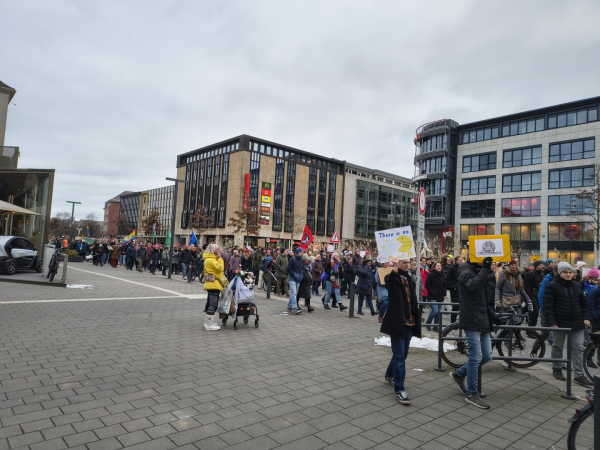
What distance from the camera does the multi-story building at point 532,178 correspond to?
4638 centimetres

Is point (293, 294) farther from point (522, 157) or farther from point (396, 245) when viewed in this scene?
point (522, 157)

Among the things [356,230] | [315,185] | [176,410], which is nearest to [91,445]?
[176,410]

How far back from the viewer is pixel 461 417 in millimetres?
4652

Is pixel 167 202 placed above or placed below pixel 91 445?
above

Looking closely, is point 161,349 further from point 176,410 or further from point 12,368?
point 176,410

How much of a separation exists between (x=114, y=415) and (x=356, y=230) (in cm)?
8617

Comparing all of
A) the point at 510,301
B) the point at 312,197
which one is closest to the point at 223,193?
the point at 312,197

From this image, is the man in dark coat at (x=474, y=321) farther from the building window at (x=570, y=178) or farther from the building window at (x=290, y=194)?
the building window at (x=290, y=194)

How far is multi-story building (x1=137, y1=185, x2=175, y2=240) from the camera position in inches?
4402

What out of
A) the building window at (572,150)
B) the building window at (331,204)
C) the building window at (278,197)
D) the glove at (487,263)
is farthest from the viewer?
the building window at (331,204)

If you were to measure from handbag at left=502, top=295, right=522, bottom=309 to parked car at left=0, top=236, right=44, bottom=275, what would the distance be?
1753cm

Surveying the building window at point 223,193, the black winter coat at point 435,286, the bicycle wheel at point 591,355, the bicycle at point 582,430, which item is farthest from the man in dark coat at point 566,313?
the building window at point 223,193

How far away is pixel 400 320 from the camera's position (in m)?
5.20

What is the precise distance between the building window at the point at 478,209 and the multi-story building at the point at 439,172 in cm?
199
